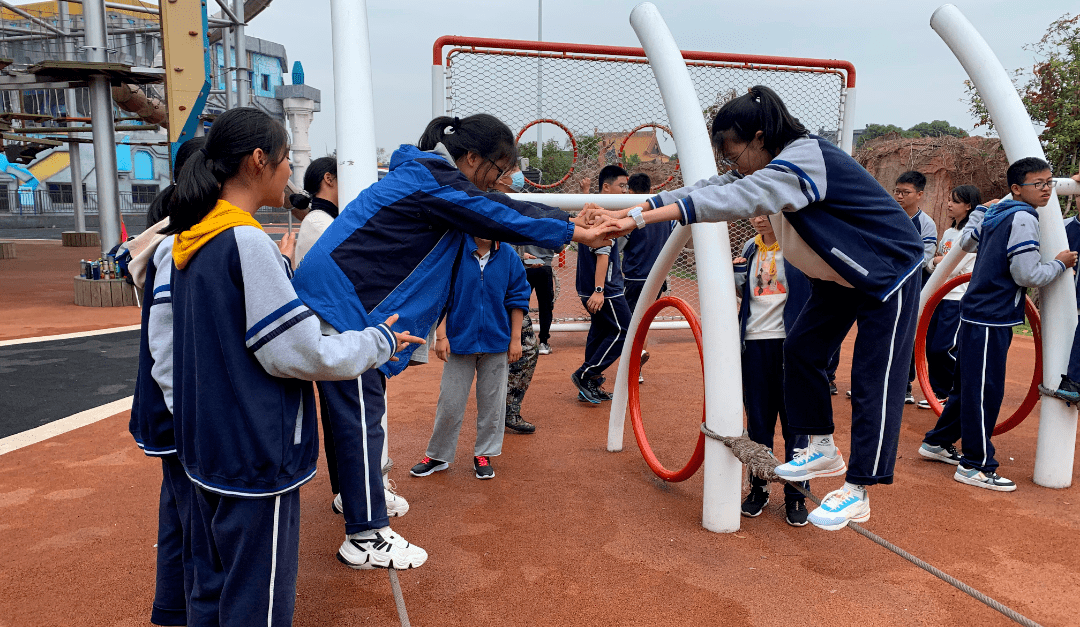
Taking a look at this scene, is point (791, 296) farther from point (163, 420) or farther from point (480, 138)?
point (163, 420)

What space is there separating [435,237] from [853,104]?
502cm

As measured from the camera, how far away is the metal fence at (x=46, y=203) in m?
34.8

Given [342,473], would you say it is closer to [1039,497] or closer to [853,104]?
[1039,497]

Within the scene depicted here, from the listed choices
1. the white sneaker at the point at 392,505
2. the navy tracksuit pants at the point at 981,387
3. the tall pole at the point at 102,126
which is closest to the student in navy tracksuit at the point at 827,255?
the navy tracksuit pants at the point at 981,387

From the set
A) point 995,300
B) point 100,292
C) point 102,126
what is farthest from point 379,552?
point 102,126

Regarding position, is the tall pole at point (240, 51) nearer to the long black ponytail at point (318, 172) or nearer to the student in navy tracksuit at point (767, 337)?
the long black ponytail at point (318, 172)

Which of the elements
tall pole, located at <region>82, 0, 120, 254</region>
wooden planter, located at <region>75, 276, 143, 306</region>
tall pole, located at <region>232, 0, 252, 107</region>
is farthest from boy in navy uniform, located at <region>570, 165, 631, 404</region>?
tall pole, located at <region>232, 0, 252, 107</region>

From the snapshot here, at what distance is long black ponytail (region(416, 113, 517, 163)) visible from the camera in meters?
2.76

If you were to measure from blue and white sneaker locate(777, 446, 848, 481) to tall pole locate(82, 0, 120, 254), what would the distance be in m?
10.9

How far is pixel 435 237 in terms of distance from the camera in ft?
8.67

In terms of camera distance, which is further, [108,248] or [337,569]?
[108,248]

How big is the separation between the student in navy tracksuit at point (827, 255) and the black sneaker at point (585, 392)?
3.03 m

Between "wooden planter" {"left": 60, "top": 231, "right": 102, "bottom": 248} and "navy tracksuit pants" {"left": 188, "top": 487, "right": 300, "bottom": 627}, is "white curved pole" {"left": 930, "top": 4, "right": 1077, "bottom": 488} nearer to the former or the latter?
"navy tracksuit pants" {"left": 188, "top": 487, "right": 300, "bottom": 627}

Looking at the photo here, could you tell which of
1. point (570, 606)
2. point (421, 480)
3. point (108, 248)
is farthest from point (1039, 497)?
point (108, 248)
